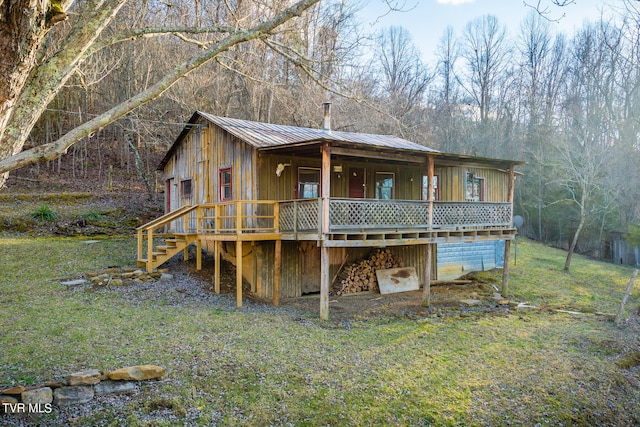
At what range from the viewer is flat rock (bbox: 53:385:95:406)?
17.4ft

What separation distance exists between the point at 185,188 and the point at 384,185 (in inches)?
302

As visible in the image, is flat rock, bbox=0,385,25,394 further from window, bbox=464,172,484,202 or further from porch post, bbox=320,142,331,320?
window, bbox=464,172,484,202

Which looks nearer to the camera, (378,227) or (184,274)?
(378,227)

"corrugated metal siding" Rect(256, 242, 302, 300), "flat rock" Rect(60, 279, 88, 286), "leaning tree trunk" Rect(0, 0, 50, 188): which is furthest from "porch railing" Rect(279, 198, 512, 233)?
"leaning tree trunk" Rect(0, 0, 50, 188)

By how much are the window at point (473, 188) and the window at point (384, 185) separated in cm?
382

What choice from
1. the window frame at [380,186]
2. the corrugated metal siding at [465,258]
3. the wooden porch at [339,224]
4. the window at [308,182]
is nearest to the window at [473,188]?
the corrugated metal siding at [465,258]

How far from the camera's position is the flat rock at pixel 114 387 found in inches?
223

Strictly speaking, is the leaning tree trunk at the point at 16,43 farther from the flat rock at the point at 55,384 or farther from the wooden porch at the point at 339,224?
the wooden porch at the point at 339,224

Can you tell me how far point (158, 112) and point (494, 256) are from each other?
62.5 feet

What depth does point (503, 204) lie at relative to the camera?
1473 cm

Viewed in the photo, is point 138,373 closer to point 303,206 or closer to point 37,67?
point 37,67

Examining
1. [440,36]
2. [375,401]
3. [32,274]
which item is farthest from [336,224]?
[440,36]

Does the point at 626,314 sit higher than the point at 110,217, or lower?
lower

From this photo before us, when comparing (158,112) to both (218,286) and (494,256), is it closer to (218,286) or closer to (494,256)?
(218,286)
